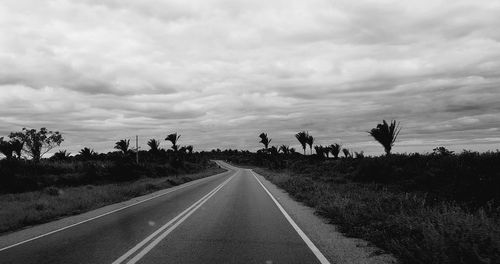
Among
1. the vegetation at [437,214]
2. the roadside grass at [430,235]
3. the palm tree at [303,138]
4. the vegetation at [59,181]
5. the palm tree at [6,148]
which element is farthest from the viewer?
the palm tree at [303,138]

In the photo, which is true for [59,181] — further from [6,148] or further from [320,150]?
[320,150]

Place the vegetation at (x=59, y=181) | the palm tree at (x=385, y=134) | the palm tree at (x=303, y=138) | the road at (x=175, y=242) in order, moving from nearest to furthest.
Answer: the road at (x=175, y=242) < the vegetation at (x=59, y=181) < the palm tree at (x=385, y=134) < the palm tree at (x=303, y=138)

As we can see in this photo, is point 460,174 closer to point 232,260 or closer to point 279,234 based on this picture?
point 279,234

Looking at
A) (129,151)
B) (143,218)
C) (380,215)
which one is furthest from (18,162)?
(129,151)

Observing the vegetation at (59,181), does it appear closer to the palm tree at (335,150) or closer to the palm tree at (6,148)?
the palm tree at (6,148)

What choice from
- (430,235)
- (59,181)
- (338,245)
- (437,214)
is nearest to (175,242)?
(338,245)

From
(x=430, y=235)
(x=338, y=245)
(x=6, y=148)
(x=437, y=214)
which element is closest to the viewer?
(x=430, y=235)

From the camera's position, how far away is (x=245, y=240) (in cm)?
911

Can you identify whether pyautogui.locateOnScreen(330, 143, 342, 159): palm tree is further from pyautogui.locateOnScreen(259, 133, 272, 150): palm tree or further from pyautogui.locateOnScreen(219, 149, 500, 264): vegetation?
pyautogui.locateOnScreen(219, 149, 500, 264): vegetation

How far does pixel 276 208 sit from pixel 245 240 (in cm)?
696

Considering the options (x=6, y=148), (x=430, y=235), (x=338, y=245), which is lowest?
(x=338, y=245)

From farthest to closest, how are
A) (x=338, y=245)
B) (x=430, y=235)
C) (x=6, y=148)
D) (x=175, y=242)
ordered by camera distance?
1. (x=6, y=148)
2. (x=175, y=242)
3. (x=338, y=245)
4. (x=430, y=235)

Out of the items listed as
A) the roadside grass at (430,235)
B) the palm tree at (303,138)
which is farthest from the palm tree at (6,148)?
the roadside grass at (430,235)

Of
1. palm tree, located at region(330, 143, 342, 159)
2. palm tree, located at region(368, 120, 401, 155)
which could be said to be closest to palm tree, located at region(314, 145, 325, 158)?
palm tree, located at region(330, 143, 342, 159)
